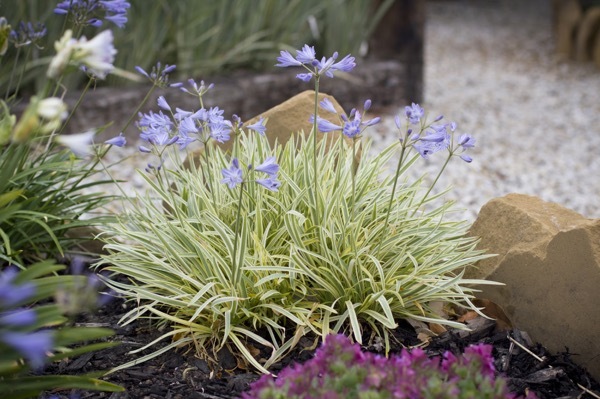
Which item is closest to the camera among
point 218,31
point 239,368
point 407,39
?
point 239,368

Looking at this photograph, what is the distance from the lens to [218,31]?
5414mm

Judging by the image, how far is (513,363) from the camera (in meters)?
2.25

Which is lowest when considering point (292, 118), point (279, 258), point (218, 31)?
point (279, 258)

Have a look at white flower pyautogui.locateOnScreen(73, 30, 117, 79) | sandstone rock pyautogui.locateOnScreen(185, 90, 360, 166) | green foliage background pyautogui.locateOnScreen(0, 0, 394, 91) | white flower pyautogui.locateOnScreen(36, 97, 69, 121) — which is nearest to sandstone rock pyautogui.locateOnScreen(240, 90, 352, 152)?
sandstone rock pyautogui.locateOnScreen(185, 90, 360, 166)

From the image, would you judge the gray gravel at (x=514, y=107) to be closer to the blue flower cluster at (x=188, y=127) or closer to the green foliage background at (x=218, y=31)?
the green foliage background at (x=218, y=31)

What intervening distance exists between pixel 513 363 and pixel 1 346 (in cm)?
141

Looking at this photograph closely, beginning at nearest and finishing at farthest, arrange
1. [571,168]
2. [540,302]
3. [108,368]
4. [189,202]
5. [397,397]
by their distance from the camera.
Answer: [397,397]
[108,368]
[540,302]
[189,202]
[571,168]

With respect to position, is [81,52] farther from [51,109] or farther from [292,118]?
[292,118]

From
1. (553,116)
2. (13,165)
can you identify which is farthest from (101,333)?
(553,116)

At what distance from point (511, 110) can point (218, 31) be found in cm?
256

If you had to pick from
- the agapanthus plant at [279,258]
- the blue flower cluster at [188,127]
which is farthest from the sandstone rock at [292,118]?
the blue flower cluster at [188,127]

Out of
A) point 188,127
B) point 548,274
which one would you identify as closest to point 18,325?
point 188,127

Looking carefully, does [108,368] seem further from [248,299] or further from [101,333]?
[101,333]

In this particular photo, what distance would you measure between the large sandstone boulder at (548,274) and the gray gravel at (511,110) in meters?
0.84
